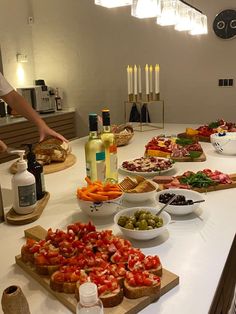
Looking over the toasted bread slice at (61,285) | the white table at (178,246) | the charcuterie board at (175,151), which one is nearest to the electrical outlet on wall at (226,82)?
the charcuterie board at (175,151)

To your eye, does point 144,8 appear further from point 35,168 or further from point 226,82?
point 226,82

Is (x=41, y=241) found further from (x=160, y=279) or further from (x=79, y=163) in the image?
(x=79, y=163)

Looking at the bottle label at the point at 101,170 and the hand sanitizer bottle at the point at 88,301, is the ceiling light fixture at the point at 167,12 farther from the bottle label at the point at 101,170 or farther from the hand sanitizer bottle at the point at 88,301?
the hand sanitizer bottle at the point at 88,301

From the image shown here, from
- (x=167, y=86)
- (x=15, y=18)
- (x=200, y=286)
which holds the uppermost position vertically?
(x=15, y=18)

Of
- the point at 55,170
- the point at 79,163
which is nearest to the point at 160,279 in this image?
the point at 55,170

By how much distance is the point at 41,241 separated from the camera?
0.97 metres

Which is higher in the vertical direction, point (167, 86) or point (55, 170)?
point (167, 86)

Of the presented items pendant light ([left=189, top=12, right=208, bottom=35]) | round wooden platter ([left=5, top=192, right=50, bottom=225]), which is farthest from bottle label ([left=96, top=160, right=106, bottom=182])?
pendant light ([left=189, top=12, right=208, bottom=35])

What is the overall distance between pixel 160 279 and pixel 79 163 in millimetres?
1243

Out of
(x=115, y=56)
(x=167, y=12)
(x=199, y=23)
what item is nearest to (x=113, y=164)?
(x=167, y=12)

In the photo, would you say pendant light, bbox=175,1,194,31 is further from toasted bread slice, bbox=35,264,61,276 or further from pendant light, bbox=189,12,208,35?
toasted bread slice, bbox=35,264,61,276

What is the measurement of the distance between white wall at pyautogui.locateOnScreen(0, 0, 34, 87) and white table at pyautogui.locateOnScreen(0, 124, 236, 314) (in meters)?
3.11

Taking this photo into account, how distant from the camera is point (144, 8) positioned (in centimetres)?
158

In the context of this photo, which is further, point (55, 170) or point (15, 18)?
point (15, 18)
